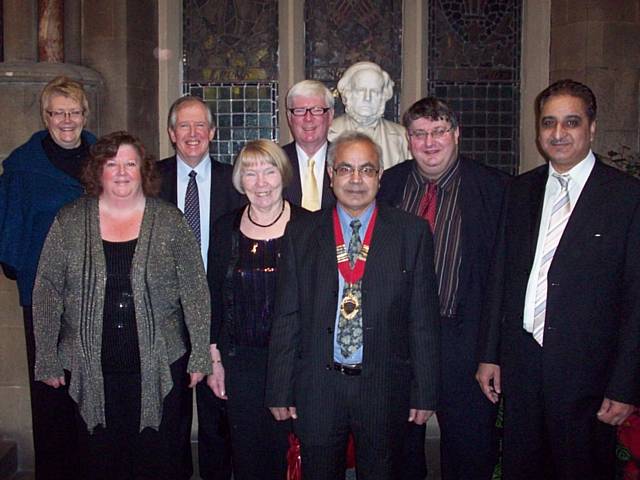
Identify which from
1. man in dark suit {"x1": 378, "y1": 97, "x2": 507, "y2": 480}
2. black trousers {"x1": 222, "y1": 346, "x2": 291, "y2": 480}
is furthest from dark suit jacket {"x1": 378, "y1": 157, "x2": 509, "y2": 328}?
black trousers {"x1": 222, "y1": 346, "x2": 291, "y2": 480}

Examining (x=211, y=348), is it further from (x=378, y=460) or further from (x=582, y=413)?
(x=582, y=413)

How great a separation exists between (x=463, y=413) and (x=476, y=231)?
0.73 metres

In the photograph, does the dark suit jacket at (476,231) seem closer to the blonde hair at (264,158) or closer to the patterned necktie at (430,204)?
the patterned necktie at (430,204)

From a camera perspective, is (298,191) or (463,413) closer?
(463,413)

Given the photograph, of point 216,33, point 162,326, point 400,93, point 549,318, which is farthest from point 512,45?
point 162,326

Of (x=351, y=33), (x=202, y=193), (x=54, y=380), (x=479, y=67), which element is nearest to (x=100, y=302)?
(x=54, y=380)

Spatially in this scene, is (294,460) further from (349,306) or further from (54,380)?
(54,380)

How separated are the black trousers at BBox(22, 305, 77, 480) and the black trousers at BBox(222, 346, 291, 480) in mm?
895

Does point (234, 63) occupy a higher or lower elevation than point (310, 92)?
higher

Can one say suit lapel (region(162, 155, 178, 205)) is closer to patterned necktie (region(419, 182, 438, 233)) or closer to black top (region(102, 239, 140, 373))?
black top (region(102, 239, 140, 373))

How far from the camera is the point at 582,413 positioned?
7.91 feet

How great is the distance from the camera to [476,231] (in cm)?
282

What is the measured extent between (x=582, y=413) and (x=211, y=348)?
55.0 inches

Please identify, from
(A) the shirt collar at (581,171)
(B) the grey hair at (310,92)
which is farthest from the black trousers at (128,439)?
(A) the shirt collar at (581,171)
